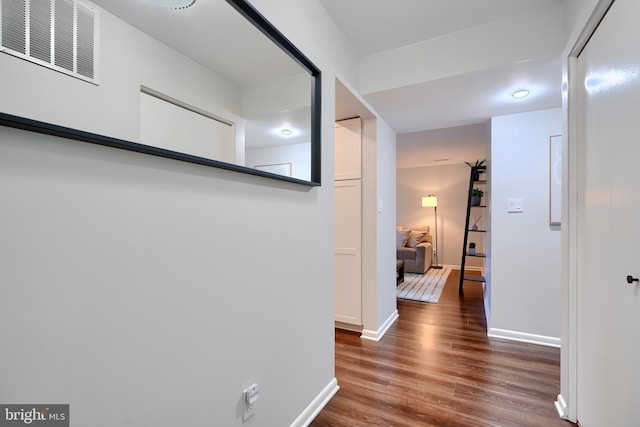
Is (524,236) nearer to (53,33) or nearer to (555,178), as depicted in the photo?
(555,178)

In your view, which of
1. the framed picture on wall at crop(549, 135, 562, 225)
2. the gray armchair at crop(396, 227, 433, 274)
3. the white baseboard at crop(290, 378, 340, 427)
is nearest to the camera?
the white baseboard at crop(290, 378, 340, 427)

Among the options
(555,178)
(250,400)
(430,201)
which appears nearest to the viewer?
(250,400)

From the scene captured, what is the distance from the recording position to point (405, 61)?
2.15m

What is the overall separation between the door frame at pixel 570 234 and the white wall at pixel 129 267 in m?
1.58

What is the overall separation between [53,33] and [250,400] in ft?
4.22

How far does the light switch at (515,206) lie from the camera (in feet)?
8.44

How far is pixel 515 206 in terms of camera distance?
2.59 meters

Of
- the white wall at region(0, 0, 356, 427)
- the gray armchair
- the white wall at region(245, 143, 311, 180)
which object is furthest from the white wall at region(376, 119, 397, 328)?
the gray armchair

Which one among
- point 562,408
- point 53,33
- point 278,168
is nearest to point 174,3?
point 53,33

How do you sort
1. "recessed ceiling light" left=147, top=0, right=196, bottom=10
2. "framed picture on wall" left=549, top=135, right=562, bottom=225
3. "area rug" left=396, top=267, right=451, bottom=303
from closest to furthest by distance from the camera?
"recessed ceiling light" left=147, top=0, right=196, bottom=10 → "framed picture on wall" left=549, top=135, right=562, bottom=225 → "area rug" left=396, top=267, right=451, bottom=303

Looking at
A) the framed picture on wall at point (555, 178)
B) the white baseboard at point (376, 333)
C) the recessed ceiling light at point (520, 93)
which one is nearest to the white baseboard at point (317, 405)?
the white baseboard at point (376, 333)

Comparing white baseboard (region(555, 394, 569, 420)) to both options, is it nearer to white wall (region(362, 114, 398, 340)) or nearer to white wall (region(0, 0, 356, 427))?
white wall (region(362, 114, 398, 340))

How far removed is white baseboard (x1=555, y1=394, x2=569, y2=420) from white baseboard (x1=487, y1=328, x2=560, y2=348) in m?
0.99

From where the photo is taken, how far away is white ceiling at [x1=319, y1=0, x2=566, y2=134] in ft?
5.74
